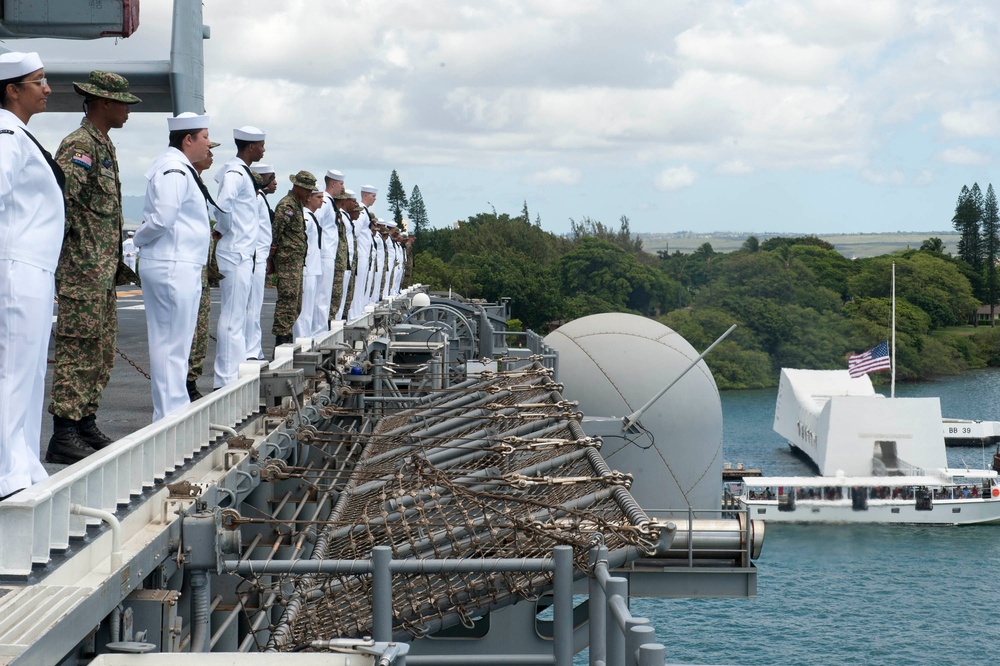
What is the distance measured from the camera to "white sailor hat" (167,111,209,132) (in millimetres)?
6469

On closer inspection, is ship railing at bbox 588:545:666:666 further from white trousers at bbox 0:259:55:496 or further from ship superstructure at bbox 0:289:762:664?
white trousers at bbox 0:259:55:496

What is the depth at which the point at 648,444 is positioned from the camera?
1867 centimetres

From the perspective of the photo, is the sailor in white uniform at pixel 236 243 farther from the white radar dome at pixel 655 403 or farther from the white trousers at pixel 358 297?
the white radar dome at pixel 655 403

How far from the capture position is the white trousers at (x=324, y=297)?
12.4 m

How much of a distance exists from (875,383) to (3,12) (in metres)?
83.7

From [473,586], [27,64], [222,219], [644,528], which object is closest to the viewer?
[27,64]

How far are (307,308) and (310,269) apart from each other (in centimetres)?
38

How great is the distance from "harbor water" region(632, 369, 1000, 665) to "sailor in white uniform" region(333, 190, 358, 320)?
17492 mm

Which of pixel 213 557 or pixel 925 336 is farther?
pixel 925 336

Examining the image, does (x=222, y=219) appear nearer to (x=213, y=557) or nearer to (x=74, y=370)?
(x=74, y=370)

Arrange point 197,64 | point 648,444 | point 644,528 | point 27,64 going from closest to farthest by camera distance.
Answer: point 27,64, point 644,528, point 648,444, point 197,64

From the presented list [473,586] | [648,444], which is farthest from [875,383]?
[473,586]

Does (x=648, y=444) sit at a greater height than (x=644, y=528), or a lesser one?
Result: lesser

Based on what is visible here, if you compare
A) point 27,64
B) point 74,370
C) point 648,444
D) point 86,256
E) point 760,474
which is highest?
point 27,64
